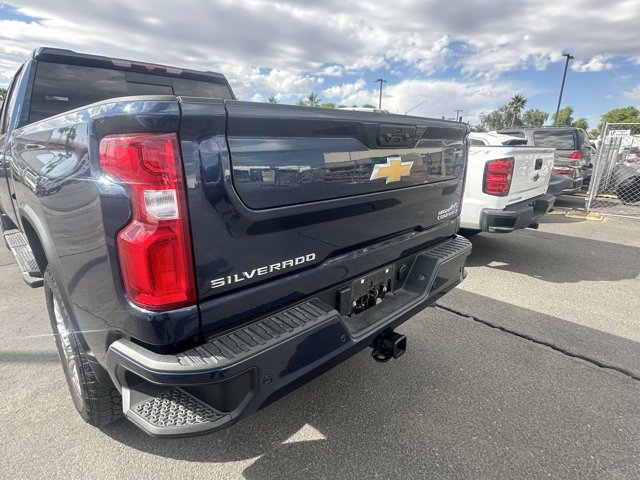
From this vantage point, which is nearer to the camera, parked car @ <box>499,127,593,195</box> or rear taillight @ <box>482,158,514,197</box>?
rear taillight @ <box>482,158,514,197</box>

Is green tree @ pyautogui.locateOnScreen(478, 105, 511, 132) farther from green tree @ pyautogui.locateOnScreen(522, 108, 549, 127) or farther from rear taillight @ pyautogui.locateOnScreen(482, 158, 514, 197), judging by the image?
rear taillight @ pyautogui.locateOnScreen(482, 158, 514, 197)

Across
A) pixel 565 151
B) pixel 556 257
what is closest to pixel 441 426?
pixel 556 257

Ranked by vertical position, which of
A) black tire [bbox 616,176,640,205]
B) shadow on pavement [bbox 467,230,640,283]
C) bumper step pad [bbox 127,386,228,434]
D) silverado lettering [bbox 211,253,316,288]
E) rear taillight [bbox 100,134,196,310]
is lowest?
shadow on pavement [bbox 467,230,640,283]

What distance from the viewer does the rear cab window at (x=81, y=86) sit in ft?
10.4

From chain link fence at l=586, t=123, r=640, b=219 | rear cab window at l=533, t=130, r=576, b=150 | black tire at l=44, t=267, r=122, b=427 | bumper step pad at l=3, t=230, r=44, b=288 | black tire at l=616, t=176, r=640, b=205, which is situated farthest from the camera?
rear cab window at l=533, t=130, r=576, b=150

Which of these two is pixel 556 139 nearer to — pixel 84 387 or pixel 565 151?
pixel 565 151

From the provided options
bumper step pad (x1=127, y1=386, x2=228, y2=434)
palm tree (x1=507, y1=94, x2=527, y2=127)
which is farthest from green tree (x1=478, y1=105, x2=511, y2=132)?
bumper step pad (x1=127, y1=386, x2=228, y2=434)

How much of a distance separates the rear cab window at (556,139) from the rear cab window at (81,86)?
10186mm

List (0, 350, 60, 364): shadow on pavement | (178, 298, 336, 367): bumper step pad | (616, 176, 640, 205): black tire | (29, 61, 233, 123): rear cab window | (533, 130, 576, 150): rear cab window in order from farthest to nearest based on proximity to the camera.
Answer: (533, 130, 576, 150): rear cab window → (616, 176, 640, 205): black tire → (29, 61, 233, 123): rear cab window → (0, 350, 60, 364): shadow on pavement → (178, 298, 336, 367): bumper step pad

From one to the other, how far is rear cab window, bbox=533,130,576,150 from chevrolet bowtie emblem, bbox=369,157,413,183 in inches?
400

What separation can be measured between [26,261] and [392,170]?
9.05ft

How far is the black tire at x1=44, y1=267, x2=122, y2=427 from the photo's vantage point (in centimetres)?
190

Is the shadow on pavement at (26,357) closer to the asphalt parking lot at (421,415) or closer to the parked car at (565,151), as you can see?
the asphalt parking lot at (421,415)

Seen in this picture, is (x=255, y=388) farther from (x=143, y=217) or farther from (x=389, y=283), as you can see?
(x=389, y=283)
